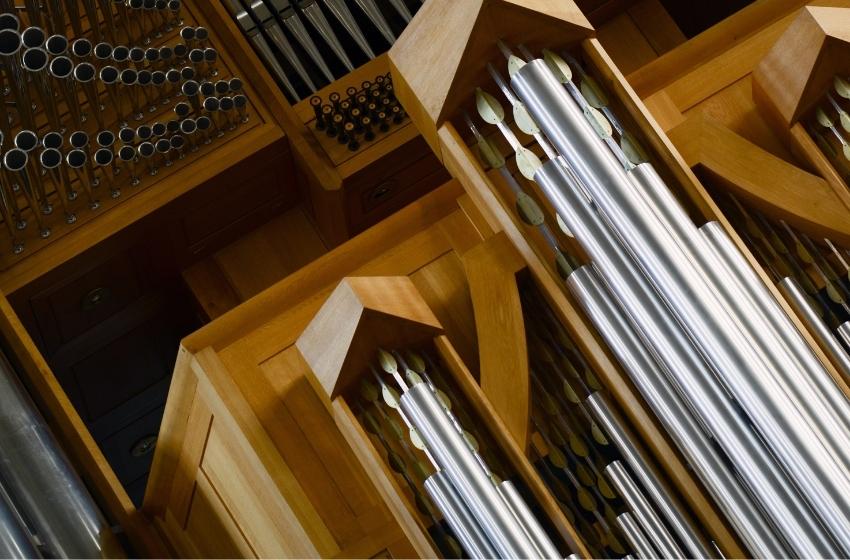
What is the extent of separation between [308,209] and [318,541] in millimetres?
2243

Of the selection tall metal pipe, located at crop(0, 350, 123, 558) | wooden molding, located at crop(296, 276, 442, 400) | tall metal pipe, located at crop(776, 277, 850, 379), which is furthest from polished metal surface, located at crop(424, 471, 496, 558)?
tall metal pipe, located at crop(0, 350, 123, 558)

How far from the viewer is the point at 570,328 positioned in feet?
12.5

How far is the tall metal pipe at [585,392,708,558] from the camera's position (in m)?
3.66

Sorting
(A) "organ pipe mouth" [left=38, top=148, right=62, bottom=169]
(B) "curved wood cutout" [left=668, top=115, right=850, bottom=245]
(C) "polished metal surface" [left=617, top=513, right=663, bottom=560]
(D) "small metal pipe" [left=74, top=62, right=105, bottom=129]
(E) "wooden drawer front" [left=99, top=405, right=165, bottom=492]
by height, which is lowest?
(C) "polished metal surface" [left=617, top=513, right=663, bottom=560]

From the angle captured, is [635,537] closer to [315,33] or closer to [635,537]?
[635,537]

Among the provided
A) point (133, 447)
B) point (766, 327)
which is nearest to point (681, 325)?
point (766, 327)

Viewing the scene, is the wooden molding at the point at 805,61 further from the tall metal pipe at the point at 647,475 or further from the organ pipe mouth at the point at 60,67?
the organ pipe mouth at the point at 60,67

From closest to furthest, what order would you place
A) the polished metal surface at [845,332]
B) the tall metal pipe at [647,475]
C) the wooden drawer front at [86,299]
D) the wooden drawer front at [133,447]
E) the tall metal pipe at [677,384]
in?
the tall metal pipe at [677,384]
the tall metal pipe at [647,475]
the polished metal surface at [845,332]
the wooden drawer front at [86,299]
the wooden drawer front at [133,447]

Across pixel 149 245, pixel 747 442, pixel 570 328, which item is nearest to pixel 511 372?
pixel 570 328

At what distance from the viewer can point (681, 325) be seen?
11.2 feet

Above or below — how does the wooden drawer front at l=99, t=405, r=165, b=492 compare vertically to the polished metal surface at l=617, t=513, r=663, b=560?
above

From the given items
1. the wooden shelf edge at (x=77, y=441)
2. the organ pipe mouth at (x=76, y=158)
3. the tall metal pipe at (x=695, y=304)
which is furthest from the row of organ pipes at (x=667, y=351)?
the organ pipe mouth at (x=76, y=158)

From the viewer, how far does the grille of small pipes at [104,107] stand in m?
5.12

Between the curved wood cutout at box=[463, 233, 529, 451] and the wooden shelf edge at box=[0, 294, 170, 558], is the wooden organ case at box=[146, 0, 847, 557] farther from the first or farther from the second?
the wooden shelf edge at box=[0, 294, 170, 558]
